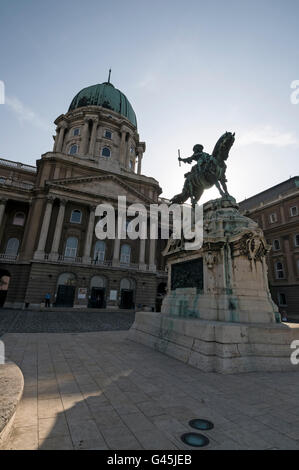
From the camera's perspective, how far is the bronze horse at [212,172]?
8.52 metres

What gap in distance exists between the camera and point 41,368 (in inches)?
201

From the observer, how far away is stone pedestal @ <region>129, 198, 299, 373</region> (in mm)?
5066

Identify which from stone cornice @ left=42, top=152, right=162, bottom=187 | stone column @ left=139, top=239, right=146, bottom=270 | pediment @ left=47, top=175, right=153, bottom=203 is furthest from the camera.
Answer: stone cornice @ left=42, top=152, right=162, bottom=187

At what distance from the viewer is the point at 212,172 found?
28.2 ft

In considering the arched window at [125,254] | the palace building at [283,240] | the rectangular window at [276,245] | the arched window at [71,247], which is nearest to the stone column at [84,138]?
the arched window at [71,247]

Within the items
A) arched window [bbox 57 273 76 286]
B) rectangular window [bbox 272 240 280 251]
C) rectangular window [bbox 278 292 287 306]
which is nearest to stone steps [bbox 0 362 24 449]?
arched window [bbox 57 273 76 286]

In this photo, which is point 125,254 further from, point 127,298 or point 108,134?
point 108,134

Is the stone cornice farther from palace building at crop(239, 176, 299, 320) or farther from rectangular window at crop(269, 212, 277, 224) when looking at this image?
rectangular window at crop(269, 212, 277, 224)

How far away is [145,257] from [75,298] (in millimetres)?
12752

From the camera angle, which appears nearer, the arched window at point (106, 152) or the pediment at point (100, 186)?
the pediment at point (100, 186)

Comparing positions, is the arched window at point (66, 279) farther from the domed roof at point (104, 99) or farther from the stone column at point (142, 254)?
the domed roof at point (104, 99)

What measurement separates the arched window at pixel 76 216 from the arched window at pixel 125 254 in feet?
25.6

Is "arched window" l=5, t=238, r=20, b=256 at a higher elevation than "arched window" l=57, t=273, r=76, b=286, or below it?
higher
